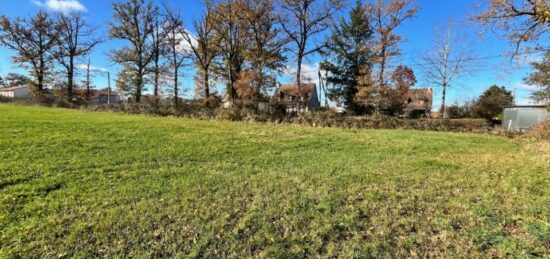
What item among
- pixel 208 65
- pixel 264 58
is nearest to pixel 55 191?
pixel 264 58

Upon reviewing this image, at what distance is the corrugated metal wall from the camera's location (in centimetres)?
2002

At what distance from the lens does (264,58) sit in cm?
2181

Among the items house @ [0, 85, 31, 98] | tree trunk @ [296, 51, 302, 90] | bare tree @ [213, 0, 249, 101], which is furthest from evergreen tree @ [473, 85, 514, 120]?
house @ [0, 85, 31, 98]

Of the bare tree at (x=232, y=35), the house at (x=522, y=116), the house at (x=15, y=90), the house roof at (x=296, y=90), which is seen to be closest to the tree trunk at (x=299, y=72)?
the house roof at (x=296, y=90)

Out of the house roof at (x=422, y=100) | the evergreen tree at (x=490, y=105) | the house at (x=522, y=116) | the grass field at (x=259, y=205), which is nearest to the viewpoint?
the grass field at (x=259, y=205)

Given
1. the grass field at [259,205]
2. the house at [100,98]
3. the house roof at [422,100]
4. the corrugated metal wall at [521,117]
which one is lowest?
the grass field at [259,205]

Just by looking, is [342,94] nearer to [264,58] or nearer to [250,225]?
[264,58]

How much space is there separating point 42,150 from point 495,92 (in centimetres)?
4097

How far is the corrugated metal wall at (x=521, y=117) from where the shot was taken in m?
20.0

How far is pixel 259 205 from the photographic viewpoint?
126 inches

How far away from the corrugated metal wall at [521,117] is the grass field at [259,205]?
19.3m

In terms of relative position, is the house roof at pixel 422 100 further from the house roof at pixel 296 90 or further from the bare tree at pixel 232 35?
the bare tree at pixel 232 35

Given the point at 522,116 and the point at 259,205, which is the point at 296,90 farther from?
the point at 259,205

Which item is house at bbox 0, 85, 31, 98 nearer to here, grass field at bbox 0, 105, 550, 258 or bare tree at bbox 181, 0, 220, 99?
bare tree at bbox 181, 0, 220, 99
